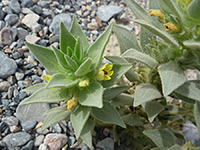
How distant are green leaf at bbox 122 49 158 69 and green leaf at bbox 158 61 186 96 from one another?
0.32 feet

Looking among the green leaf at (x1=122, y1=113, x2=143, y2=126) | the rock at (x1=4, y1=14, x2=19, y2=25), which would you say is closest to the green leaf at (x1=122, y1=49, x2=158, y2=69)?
the green leaf at (x1=122, y1=113, x2=143, y2=126)

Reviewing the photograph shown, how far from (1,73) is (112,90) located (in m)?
1.34

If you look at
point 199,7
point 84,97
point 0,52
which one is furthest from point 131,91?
point 0,52

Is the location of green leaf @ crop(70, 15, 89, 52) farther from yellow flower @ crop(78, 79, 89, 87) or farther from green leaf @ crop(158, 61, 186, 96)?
green leaf @ crop(158, 61, 186, 96)

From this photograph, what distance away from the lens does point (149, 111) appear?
216 centimetres

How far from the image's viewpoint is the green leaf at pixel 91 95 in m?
1.65

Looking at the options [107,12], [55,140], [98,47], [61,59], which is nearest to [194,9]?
[98,47]

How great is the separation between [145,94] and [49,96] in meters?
0.76

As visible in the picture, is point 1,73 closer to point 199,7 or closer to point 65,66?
point 65,66

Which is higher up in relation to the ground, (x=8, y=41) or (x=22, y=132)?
(x=8, y=41)

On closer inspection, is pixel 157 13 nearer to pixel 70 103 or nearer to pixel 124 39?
pixel 124 39

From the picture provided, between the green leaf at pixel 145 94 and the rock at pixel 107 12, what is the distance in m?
1.94

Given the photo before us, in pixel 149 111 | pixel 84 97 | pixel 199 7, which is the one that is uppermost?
pixel 199 7

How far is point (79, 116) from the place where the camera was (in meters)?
1.85
